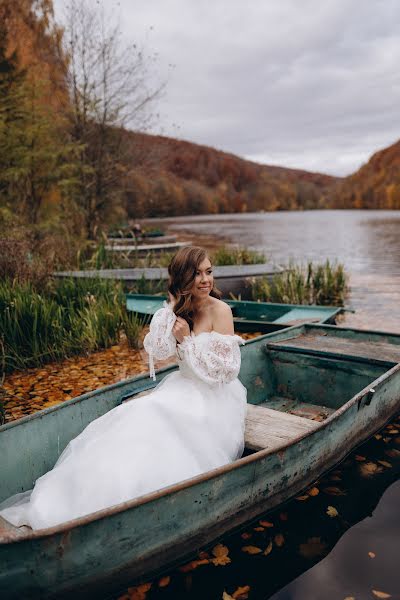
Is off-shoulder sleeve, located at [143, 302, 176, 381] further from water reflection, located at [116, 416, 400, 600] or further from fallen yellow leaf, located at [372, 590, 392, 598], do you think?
fallen yellow leaf, located at [372, 590, 392, 598]

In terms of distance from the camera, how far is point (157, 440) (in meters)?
2.86

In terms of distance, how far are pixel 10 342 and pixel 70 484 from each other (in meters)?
3.78

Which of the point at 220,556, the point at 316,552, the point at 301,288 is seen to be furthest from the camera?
the point at 301,288

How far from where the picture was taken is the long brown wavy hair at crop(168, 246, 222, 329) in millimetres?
3119

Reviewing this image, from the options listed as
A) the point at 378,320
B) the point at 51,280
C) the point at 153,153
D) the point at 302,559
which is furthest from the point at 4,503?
the point at 153,153

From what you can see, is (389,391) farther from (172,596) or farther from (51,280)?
(51,280)

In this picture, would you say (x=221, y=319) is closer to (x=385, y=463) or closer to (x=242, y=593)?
(x=242, y=593)

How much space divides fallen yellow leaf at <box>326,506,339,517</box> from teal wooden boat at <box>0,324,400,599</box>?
0.24m

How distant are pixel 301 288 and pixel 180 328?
6926 mm

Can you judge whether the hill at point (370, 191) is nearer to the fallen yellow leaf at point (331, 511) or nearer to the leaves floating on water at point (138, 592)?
the fallen yellow leaf at point (331, 511)

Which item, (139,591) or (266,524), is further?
(266,524)

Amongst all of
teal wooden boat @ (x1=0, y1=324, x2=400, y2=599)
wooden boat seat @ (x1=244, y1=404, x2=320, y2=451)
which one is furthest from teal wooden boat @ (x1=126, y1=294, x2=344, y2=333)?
wooden boat seat @ (x1=244, y1=404, x2=320, y2=451)

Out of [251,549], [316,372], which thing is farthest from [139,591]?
[316,372]

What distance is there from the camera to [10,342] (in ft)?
19.8
